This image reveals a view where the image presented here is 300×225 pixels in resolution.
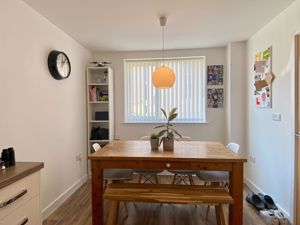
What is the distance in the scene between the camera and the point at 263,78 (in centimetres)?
323

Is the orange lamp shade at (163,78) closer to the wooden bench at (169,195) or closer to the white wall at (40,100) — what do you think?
the wooden bench at (169,195)

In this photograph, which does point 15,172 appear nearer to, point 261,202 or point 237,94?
point 261,202

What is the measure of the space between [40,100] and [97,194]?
1269mm

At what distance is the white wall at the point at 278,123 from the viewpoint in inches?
101

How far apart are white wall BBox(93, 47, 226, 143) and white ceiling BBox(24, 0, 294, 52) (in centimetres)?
36

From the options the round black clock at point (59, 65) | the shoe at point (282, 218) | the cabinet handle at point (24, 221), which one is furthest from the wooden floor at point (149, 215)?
the round black clock at point (59, 65)

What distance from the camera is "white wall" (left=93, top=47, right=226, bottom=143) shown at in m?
4.30

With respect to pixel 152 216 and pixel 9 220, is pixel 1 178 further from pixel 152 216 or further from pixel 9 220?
pixel 152 216

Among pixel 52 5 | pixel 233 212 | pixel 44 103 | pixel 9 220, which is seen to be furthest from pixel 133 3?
pixel 233 212

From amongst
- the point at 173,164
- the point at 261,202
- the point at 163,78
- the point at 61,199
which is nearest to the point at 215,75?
the point at 163,78

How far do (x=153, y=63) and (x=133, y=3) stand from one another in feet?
6.79

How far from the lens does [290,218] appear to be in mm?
2541

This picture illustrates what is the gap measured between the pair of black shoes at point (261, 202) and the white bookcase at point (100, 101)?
2.47 m

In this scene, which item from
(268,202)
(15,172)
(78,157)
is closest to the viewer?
(15,172)
